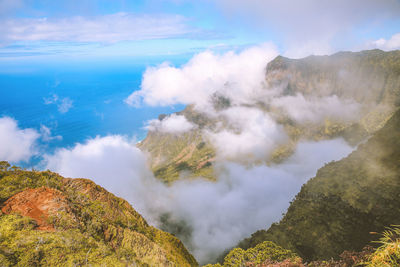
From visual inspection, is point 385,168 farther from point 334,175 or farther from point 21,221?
point 21,221

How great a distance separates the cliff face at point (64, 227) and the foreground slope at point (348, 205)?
144 ft

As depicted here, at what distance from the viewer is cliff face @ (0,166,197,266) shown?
15.4m

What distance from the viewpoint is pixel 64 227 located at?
62.2 feet

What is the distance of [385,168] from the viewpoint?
5962 centimetres

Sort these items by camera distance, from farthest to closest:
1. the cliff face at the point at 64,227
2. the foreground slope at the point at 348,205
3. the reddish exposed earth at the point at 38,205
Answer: the foreground slope at the point at 348,205 → the reddish exposed earth at the point at 38,205 → the cliff face at the point at 64,227

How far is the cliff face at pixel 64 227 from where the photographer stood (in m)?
15.4

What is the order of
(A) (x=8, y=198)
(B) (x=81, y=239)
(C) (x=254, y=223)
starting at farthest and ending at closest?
(C) (x=254, y=223) → (A) (x=8, y=198) → (B) (x=81, y=239)

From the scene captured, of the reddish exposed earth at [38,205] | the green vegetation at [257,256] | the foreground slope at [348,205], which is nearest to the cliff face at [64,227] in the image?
the reddish exposed earth at [38,205]

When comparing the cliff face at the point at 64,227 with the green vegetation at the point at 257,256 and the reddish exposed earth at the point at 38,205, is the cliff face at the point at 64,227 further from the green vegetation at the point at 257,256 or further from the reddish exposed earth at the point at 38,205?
the green vegetation at the point at 257,256

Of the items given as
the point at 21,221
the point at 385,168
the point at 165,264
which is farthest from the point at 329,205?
the point at 21,221

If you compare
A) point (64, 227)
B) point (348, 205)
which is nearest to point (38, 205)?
point (64, 227)

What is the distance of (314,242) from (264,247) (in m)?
28.4

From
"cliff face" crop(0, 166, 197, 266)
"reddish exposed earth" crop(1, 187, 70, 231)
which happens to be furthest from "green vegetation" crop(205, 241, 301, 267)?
"reddish exposed earth" crop(1, 187, 70, 231)

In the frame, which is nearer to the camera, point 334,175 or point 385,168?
point 385,168
